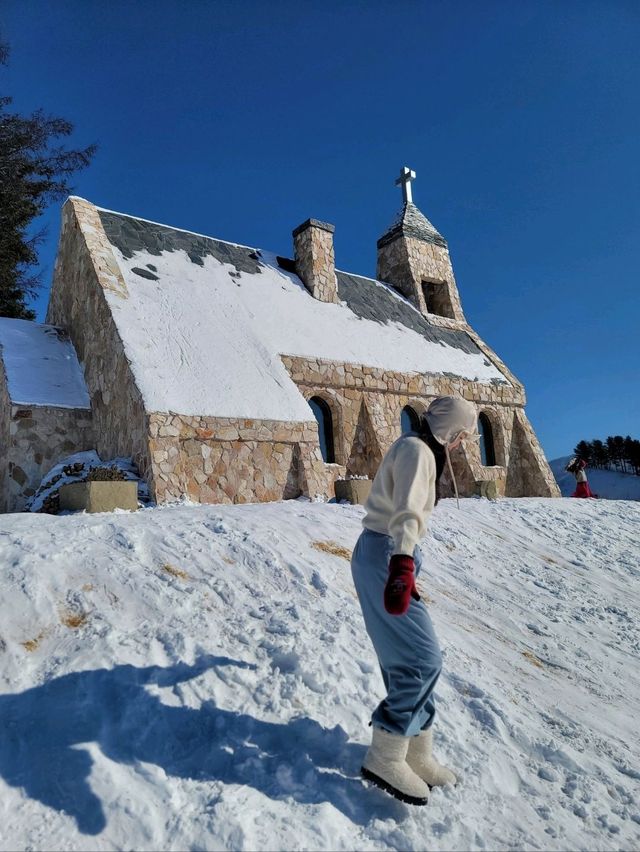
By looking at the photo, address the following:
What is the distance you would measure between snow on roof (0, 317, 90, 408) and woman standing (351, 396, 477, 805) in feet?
28.8

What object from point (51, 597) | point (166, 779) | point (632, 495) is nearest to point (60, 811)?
point (166, 779)

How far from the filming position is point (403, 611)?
98.7 inches

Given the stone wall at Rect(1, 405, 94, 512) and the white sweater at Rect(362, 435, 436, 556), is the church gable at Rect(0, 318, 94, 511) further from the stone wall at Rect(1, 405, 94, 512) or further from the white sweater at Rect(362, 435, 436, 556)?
the white sweater at Rect(362, 435, 436, 556)

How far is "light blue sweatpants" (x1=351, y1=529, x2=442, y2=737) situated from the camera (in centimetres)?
271

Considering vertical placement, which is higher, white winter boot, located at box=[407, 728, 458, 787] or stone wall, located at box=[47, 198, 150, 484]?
stone wall, located at box=[47, 198, 150, 484]

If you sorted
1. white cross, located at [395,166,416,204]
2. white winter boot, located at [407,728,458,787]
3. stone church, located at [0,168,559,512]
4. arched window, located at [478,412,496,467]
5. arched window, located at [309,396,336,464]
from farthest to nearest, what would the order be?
white cross, located at [395,166,416,204] < arched window, located at [478,412,496,467] < arched window, located at [309,396,336,464] < stone church, located at [0,168,559,512] < white winter boot, located at [407,728,458,787]

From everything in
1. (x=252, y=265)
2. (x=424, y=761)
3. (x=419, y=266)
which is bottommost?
(x=424, y=761)

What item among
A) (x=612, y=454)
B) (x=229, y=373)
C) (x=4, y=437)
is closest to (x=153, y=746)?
(x=229, y=373)

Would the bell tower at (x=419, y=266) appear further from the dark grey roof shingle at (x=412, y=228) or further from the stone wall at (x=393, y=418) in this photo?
the stone wall at (x=393, y=418)

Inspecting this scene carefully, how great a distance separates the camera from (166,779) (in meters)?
2.57

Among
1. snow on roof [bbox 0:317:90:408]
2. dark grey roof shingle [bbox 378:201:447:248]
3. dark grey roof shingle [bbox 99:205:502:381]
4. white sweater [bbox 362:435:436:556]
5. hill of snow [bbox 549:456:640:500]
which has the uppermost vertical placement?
dark grey roof shingle [bbox 378:201:447:248]

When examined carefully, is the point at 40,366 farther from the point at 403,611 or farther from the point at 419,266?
the point at 419,266

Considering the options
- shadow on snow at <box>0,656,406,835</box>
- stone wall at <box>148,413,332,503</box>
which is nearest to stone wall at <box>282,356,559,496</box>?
stone wall at <box>148,413,332,503</box>

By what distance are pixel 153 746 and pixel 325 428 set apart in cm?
1005
